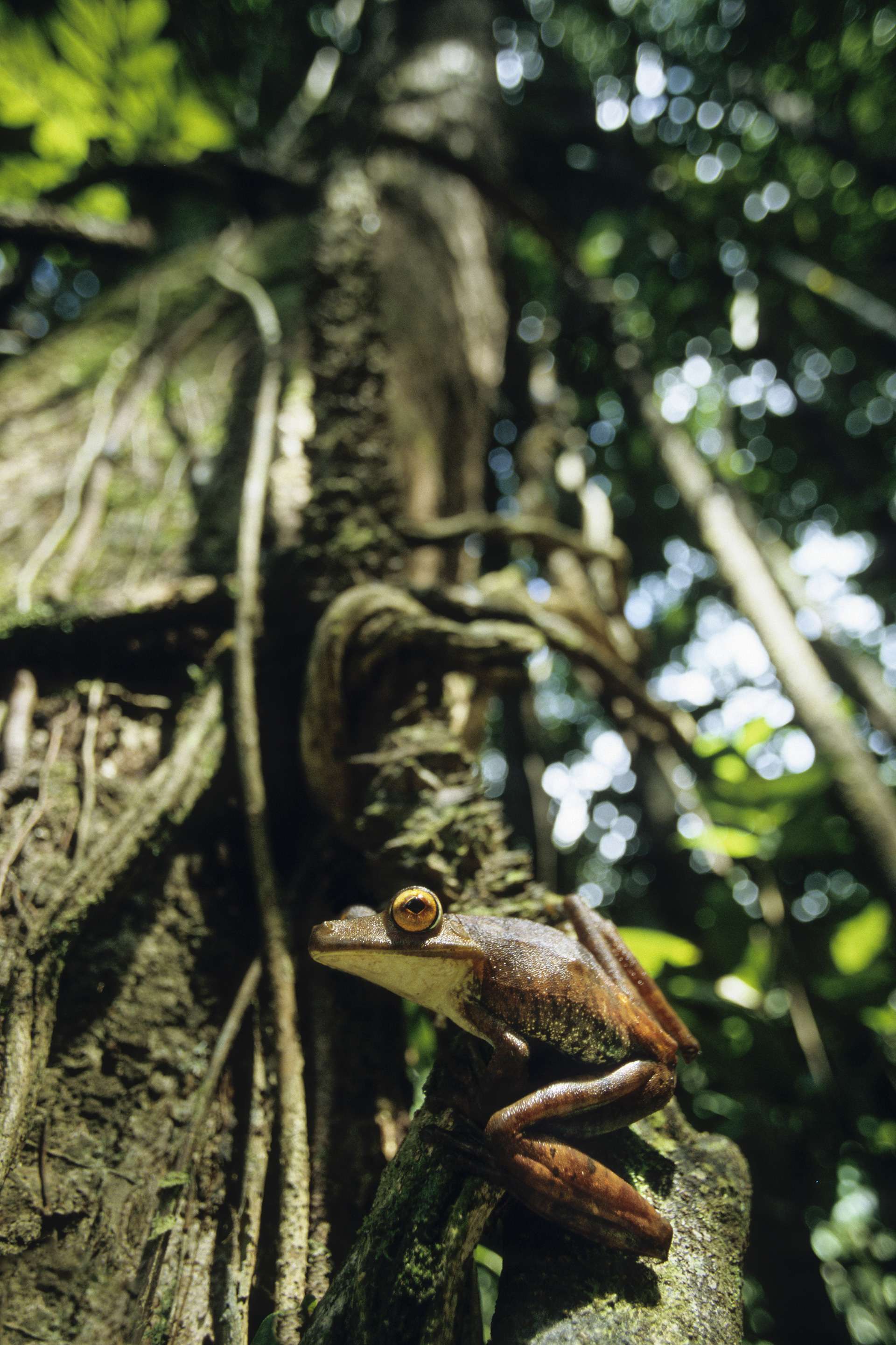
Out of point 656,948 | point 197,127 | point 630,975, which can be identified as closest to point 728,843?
point 656,948

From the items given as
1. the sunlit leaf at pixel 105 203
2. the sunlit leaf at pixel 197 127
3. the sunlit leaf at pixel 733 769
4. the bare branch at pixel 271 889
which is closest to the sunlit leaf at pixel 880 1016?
the sunlit leaf at pixel 733 769

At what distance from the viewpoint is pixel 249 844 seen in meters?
1.52

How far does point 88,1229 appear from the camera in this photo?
102cm

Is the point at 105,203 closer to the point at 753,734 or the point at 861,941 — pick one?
the point at 753,734

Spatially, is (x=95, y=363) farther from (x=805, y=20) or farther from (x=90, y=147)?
(x=805, y=20)

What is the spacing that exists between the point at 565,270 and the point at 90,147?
2544 mm

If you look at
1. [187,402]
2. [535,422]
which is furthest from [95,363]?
[535,422]

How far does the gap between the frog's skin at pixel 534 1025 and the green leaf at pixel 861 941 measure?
1.99 metres

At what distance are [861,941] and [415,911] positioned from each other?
2372 mm

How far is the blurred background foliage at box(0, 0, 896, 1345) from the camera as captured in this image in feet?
8.71

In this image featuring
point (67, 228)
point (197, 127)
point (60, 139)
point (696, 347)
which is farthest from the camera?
point (696, 347)

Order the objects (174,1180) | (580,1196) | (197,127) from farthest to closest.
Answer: (197,127), (174,1180), (580,1196)

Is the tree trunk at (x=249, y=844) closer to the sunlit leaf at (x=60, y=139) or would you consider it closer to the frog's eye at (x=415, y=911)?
the frog's eye at (x=415, y=911)

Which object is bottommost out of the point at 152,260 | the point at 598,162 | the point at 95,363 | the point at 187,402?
the point at 187,402
